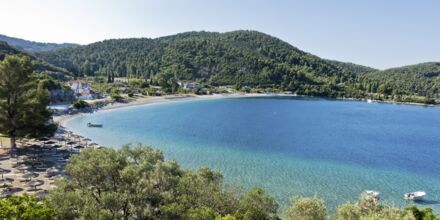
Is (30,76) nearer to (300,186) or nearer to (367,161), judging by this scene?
(300,186)

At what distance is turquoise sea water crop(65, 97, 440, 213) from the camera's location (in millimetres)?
42062

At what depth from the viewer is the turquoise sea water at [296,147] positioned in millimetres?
42062

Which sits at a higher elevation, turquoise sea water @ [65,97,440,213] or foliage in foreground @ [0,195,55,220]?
foliage in foreground @ [0,195,55,220]

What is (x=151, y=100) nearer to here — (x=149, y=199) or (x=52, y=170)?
(x=52, y=170)

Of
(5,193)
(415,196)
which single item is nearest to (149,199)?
(5,193)

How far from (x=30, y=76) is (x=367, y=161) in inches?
2141

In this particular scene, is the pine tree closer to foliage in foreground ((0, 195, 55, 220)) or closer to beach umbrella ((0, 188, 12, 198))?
beach umbrella ((0, 188, 12, 198))

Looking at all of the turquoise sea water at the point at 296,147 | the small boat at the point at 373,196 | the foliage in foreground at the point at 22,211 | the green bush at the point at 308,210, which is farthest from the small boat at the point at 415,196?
the foliage in foreground at the point at 22,211

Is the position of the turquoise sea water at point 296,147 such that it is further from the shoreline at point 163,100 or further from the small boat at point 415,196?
the shoreline at point 163,100

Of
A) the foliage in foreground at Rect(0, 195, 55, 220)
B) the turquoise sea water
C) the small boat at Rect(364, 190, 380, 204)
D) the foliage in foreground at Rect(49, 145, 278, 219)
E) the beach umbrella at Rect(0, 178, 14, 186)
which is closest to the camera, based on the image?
the foliage in foreground at Rect(0, 195, 55, 220)

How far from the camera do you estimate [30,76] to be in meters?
45.8

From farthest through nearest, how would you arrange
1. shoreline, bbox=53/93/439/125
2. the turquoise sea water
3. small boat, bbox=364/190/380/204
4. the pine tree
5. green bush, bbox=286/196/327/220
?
shoreline, bbox=53/93/439/125
the pine tree
the turquoise sea water
small boat, bbox=364/190/380/204
green bush, bbox=286/196/327/220

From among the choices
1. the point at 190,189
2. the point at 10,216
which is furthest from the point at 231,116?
the point at 10,216

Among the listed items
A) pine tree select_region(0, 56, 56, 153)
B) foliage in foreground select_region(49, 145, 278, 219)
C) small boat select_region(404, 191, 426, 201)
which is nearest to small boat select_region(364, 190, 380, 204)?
small boat select_region(404, 191, 426, 201)
